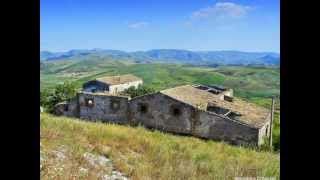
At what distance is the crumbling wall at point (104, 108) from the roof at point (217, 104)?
2563 mm

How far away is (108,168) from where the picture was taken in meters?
5.47

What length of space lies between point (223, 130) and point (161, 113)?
3285 millimetres

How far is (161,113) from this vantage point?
17.8 meters

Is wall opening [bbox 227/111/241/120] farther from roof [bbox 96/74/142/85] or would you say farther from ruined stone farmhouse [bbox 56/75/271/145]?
roof [bbox 96/74/142/85]

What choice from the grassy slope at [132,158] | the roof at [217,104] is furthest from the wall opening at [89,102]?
the grassy slope at [132,158]

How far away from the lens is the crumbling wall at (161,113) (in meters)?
17.3

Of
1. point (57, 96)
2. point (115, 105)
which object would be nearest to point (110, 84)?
point (57, 96)

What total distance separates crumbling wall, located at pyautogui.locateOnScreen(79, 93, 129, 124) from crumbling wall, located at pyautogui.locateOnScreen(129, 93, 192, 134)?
54 cm

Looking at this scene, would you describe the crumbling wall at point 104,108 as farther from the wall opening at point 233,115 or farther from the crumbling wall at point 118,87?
the crumbling wall at point 118,87

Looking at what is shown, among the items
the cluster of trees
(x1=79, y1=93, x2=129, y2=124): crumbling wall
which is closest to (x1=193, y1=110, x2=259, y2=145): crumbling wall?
(x1=79, y1=93, x2=129, y2=124): crumbling wall

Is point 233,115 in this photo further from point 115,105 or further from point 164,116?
point 115,105
